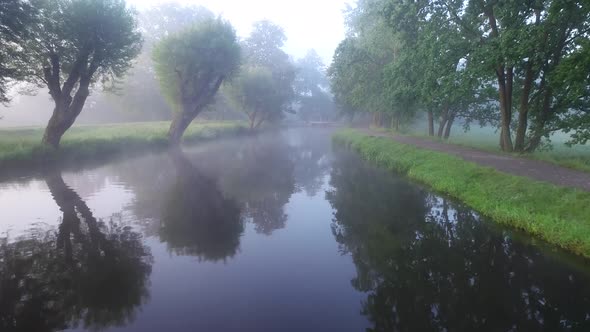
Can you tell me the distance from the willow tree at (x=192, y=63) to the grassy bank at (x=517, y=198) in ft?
86.0

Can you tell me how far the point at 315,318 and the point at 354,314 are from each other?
813 millimetres

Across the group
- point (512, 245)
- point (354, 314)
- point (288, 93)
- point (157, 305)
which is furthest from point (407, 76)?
point (288, 93)

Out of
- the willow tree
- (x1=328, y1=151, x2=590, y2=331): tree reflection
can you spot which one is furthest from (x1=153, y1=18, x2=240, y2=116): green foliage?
(x1=328, y1=151, x2=590, y2=331): tree reflection

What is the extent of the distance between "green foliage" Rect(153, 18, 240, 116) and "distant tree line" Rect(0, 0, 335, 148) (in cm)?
10

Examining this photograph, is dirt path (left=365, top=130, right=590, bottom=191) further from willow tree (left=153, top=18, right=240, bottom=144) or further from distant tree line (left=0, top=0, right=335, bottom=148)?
willow tree (left=153, top=18, right=240, bottom=144)

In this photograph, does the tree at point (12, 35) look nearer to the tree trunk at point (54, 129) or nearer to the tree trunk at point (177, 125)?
the tree trunk at point (54, 129)

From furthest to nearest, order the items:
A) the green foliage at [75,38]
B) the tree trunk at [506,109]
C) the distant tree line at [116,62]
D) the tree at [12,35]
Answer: the green foliage at [75,38] < the distant tree line at [116,62] < the tree trunk at [506,109] < the tree at [12,35]

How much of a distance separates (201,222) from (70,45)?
20.4 metres

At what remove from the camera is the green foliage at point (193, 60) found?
34.8m

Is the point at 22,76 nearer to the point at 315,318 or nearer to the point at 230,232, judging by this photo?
the point at 230,232

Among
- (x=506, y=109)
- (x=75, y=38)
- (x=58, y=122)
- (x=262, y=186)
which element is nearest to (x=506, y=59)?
(x=506, y=109)

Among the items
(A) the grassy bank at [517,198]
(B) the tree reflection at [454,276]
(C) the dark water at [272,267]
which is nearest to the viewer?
(B) the tree reflection at [454,276]

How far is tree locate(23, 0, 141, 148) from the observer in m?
22.3

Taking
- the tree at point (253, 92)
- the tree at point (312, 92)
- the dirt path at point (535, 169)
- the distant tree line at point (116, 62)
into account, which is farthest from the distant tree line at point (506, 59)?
the tree at point (312, 92)
